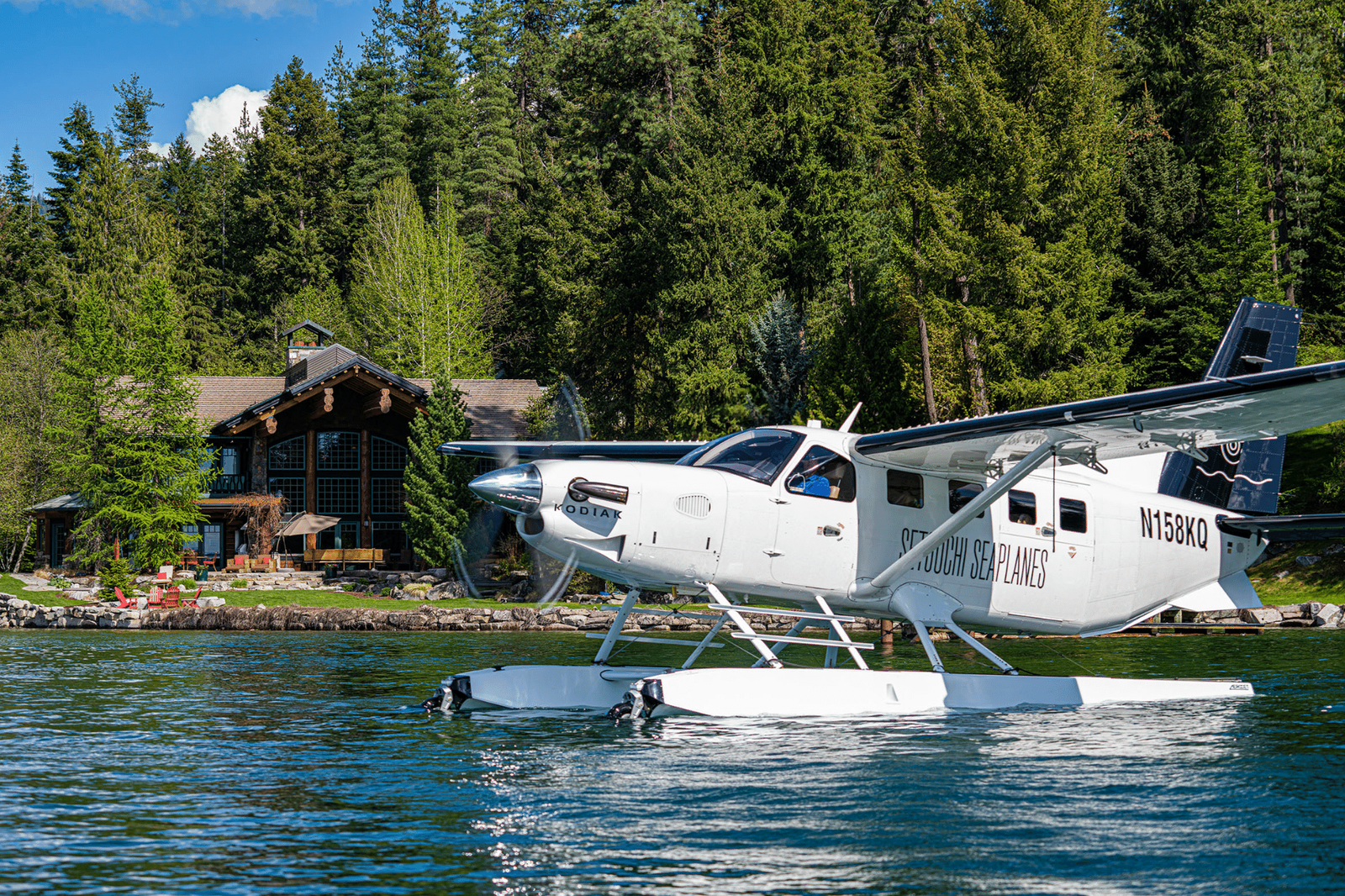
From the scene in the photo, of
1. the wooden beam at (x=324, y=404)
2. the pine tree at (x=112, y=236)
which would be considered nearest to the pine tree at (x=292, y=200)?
the pine tree at (x=112, y=236)

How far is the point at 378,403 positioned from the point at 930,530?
3527 centimetres

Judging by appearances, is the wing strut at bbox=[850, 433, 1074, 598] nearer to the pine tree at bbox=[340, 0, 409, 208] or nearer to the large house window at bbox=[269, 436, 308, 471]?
the large house window at bbox=[269, 436, 308, 471]

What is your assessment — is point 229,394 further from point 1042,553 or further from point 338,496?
point 1042,553

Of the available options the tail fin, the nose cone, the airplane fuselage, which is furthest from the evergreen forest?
the nose cone

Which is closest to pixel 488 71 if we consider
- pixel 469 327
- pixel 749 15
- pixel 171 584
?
pixel 469 327

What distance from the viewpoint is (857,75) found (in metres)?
44.9

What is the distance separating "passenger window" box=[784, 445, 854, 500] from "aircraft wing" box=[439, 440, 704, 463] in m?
2.55

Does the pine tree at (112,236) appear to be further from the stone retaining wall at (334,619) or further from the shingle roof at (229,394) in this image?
the stone retaining wall at (334,619)

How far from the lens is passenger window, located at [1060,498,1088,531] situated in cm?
1389

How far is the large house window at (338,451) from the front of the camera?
157 feet

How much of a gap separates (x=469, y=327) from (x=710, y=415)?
23.0 m

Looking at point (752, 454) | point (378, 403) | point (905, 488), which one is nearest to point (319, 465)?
point (378, 403)

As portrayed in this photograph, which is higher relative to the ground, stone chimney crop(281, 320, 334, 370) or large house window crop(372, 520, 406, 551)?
stone chimney crop(281, 320, 334, 370)

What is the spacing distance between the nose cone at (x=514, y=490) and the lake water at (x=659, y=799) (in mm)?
2469
